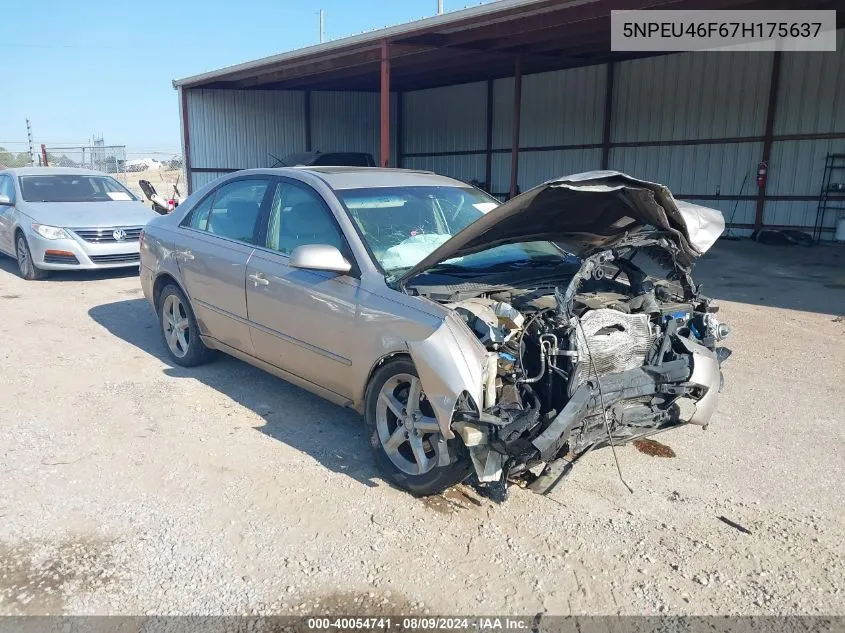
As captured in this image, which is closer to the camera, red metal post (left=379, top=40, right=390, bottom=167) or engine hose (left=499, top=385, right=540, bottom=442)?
engine hose (left=499, top=385, right=540, bottom=442)

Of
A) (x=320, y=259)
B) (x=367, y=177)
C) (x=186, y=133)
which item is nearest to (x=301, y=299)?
(x=320, y=259)

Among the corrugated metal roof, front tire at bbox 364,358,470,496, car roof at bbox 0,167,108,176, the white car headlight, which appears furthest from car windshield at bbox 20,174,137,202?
front tire at bbox 364,358,470,496

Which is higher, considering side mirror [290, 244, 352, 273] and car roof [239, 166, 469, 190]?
car roof [239, 166, 469, 190]

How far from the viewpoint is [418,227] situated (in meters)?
4.32

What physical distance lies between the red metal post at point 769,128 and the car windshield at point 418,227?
12.4 meters

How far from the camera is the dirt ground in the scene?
277 cm

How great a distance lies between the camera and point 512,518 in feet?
10.9

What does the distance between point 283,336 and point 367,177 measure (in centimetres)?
126

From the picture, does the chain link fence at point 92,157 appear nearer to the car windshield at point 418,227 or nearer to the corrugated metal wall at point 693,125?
the corrugated metal wall at point 693,125

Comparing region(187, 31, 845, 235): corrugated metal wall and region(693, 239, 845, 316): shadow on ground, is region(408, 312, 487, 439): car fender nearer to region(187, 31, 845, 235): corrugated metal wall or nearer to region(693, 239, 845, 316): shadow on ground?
region(693, 239, 845, 316): shadow on ground

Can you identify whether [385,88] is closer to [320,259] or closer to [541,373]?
[320,259]

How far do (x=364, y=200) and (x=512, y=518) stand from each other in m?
2.18

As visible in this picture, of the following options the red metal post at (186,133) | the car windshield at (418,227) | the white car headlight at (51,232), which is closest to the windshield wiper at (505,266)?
the car windshield at (418,227)

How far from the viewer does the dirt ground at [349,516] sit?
9.09 feet
